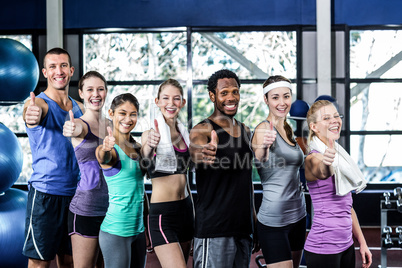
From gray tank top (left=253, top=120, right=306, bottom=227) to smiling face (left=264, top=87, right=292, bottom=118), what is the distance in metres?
0.13

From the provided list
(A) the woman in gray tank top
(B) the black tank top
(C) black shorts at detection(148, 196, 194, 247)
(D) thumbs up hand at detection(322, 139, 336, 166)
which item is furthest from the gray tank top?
(C) black shorts at detection(148, 196, 194, 247)

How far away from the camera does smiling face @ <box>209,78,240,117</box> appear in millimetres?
2283

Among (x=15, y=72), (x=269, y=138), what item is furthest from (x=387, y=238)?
(x=15, y=72)

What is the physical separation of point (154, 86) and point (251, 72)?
4.58 feet

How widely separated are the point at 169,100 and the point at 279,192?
762 mm

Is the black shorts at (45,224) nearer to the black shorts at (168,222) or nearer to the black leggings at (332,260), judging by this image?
the black shorts at (168,222)

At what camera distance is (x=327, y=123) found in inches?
91.7

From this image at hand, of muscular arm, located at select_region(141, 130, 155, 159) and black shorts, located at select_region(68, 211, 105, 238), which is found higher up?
muscular arm, located at select_region(141, 130, 155, 159)

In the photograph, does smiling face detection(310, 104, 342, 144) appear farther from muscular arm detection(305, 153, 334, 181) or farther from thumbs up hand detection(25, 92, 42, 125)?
thumbs up hand detection(25, 92, 42, 125)

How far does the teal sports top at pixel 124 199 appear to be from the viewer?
2.31m

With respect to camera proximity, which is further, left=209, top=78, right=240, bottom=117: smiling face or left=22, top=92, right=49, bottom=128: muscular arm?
left=22, top=92, right=49, bottom=128: muscular arm

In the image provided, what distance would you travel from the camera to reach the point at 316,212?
2.27m

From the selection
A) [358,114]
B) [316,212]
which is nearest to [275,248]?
[316,212]

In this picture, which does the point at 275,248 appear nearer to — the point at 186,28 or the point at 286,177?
the point at 286,177
